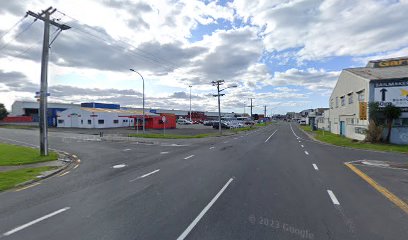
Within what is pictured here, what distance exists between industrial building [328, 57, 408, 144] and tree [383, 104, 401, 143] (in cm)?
50

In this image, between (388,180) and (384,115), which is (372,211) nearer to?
(388,180)

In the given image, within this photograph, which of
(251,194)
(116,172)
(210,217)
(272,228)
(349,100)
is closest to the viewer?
(272,228)

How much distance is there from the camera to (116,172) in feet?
Answer: 44.3

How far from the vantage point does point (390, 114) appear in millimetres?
26922

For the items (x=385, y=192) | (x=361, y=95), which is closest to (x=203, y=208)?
(x=385, y=192)

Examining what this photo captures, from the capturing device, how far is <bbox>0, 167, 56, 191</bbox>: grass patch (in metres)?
11.0

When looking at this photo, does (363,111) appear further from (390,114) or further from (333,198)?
(333,198)

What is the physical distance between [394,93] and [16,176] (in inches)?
1296

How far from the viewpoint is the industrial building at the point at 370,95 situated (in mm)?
28156

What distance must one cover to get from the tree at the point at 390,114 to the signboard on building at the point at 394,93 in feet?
4.14

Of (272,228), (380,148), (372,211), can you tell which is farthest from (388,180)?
(380,148)

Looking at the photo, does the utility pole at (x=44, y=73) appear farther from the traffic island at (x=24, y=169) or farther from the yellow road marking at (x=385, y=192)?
the yellow road marking at (x=385, y=192)

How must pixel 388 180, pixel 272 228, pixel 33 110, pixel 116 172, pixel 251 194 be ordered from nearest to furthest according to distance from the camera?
pixel 272 228
pixel 251 194
pixel 388 180
pixel 116 172
pixel 33 110

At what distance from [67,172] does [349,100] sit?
1421 inches
